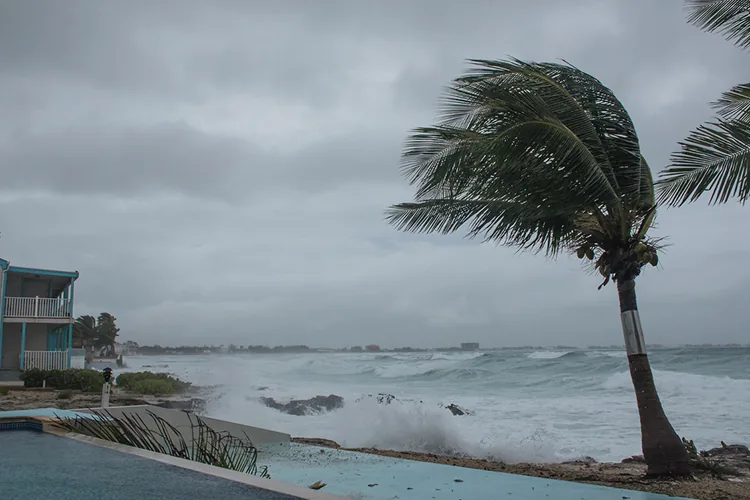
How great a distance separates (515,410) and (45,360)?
1746cm

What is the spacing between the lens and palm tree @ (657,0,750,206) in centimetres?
645

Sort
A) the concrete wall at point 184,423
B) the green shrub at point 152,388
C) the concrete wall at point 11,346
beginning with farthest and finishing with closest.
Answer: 1. the concrete wall at point 11,346
2. the green shrub at point 152,388
3. the concrete wall at point 184,423

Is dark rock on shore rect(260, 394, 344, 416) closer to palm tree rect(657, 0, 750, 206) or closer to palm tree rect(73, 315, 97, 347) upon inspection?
palm tree rect(657, 0, 750, 206)

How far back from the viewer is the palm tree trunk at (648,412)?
7.66 m

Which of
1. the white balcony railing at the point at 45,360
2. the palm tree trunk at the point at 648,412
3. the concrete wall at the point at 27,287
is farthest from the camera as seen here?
the concrete wall at the point at 27,287

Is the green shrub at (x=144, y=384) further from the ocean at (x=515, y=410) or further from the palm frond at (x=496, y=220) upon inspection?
the palm frond at (x=496, y=220)

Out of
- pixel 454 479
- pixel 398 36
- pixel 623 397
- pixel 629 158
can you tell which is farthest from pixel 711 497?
pixel 623 397

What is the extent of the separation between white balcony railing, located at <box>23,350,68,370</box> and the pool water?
18.0 metres

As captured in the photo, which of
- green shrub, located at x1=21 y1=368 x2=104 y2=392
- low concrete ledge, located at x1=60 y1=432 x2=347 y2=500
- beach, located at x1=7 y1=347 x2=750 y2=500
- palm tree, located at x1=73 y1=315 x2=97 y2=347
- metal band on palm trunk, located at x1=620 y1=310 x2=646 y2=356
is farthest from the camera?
palm tree, located at x1=73 y1=315 x2=97 y2=347

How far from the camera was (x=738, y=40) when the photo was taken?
6.77 m

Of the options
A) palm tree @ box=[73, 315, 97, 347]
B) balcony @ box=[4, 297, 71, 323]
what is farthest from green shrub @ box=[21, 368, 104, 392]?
palm tree @ box=[73, 315, 97, 347]

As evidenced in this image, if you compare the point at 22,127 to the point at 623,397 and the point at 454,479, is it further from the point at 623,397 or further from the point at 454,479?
the point at 623,397

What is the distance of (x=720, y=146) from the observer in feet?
21.7

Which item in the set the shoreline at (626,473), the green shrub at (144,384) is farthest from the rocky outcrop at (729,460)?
the green shrub at (144,384)
